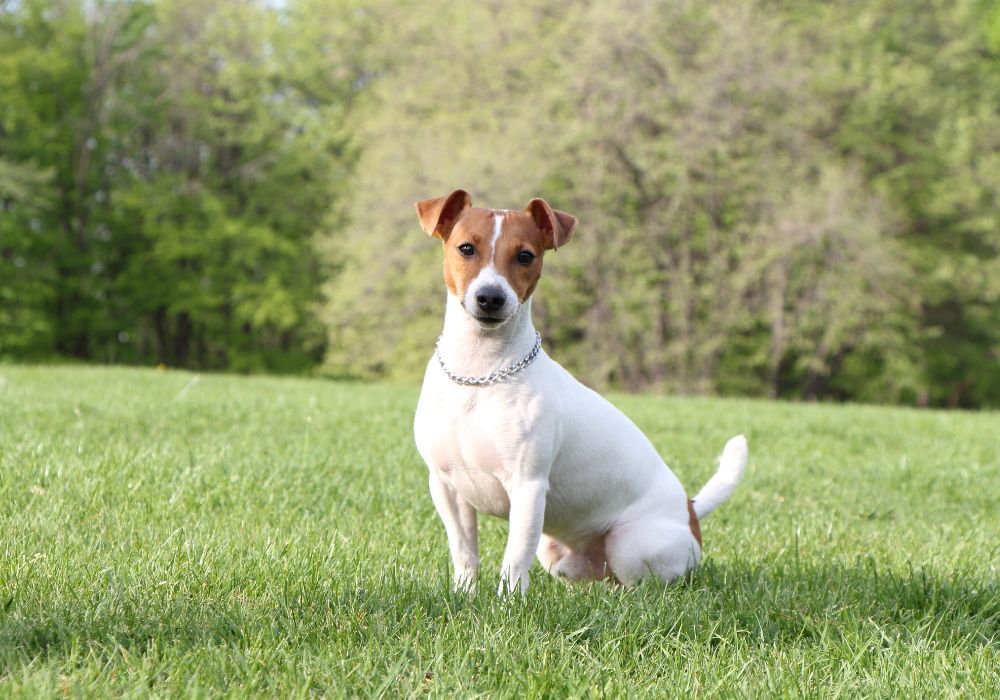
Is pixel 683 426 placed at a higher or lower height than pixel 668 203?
lower

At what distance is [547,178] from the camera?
24.0m

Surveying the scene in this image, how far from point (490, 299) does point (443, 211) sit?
435 mm

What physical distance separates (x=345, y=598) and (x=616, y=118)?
21459 millimetres

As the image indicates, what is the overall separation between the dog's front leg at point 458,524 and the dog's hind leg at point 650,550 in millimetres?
556

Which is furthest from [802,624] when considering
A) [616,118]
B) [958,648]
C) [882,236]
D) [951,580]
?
[882,236]

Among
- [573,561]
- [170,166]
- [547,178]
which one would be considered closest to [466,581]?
[573,561]

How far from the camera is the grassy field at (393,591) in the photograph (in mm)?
2691

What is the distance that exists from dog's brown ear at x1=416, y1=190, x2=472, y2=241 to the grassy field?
50.6 inches

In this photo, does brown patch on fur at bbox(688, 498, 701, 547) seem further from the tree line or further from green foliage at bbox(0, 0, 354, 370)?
green foliage at bbox(0, 0, 354, 370)

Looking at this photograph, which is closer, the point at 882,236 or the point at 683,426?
the point at 683,426

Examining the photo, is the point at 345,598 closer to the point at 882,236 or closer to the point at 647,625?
the point at 647,625

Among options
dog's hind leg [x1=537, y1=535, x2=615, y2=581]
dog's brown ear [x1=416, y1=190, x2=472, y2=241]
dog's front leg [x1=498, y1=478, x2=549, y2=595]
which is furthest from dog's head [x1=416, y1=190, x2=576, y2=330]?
dog's hind leg [x1=537, y1=535, x2=615, y2=581]

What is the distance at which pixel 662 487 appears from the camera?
3949 millimetres

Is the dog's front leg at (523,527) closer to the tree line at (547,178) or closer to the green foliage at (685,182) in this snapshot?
the green foliage at (685,182)
